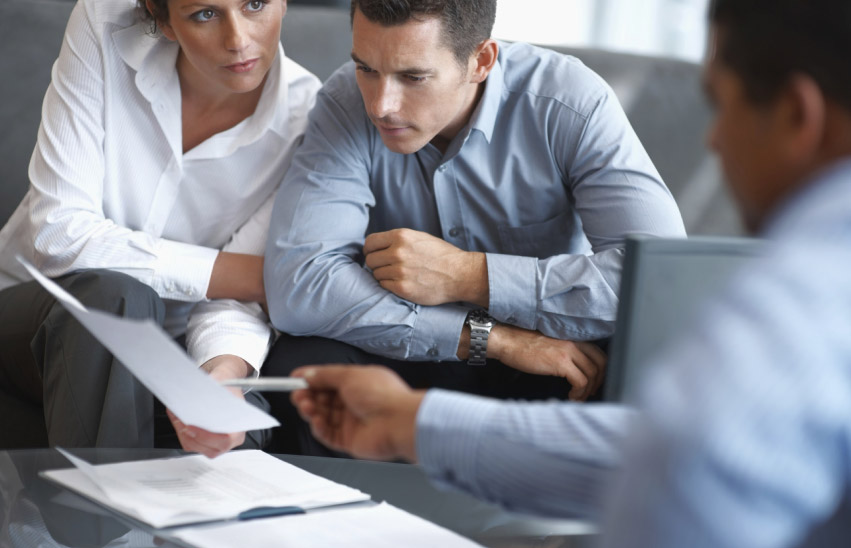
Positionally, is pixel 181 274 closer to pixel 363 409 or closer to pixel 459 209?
pixel 459 209

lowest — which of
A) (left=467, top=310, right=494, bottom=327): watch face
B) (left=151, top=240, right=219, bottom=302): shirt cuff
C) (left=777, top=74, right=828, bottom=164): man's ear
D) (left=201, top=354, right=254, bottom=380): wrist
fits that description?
(left=201, top=354, right=254, bottom=380): wrist

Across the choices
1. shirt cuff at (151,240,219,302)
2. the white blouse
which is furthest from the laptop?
shirt cuff at (151,240,219,302)

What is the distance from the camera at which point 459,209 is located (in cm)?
Result: 168

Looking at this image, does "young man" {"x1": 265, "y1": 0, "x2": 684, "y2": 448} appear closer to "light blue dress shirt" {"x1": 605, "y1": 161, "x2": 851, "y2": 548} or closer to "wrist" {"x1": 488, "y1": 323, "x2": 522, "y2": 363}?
"wrist" {"x1": 488, "y1": 323, "x2": 522, "y2": 363}

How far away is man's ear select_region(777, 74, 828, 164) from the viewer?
0.51 metres

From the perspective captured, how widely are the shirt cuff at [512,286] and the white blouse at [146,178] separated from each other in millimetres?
386

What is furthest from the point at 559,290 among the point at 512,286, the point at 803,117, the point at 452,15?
the point at 803,117

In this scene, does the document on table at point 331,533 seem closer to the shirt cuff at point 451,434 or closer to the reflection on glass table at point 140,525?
the reflection on glass table at point 140,525

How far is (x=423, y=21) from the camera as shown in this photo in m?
1.51

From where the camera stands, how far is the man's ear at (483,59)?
1599 millimetres

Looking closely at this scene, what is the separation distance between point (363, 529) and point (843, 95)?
0.60m

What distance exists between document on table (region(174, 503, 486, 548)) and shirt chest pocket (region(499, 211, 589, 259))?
31.1 inches

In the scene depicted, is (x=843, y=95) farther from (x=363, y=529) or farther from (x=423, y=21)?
(x=423, y=21)

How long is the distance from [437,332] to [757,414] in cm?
113
